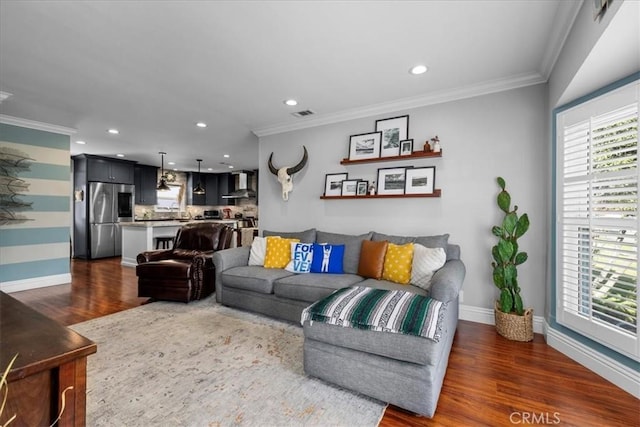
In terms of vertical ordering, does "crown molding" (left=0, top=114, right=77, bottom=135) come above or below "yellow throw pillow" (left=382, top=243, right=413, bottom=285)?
above

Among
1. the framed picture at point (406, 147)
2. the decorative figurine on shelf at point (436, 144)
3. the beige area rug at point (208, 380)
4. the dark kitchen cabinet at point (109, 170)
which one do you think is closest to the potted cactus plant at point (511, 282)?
the decorative figurine on shelf at point (436, 144)

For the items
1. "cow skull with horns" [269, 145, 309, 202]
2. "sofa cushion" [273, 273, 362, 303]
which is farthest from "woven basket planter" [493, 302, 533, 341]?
"cow skull with horns" [269, 145, 309, 202]

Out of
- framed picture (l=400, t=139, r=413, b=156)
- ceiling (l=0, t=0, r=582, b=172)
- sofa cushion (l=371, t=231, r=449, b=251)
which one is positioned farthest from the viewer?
framed picture (l=400, t=139, r=413, b=156)

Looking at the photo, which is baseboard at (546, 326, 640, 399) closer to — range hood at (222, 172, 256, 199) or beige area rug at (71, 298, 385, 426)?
beige area rug at (71, 298, 385, 426)

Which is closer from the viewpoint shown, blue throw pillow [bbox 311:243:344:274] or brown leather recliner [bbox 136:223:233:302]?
blue throw pillow [bbox 311:243:344:274]

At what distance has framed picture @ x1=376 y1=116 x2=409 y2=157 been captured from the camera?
3487 millimetres

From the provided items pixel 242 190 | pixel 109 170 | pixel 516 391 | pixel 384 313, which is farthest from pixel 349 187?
pixel 109 170

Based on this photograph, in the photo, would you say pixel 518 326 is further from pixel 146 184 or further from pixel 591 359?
pixel 146 184

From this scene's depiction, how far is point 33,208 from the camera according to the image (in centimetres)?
441

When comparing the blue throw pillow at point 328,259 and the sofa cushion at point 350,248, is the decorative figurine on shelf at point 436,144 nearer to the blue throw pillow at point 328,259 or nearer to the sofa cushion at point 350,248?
the sofa cushion at point 350,248

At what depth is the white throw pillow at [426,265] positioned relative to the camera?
2.67 meters

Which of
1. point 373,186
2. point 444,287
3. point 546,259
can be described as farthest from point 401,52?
point 546,259

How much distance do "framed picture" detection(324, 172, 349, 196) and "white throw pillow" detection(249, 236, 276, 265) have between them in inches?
42.2

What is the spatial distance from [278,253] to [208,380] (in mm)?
1702
